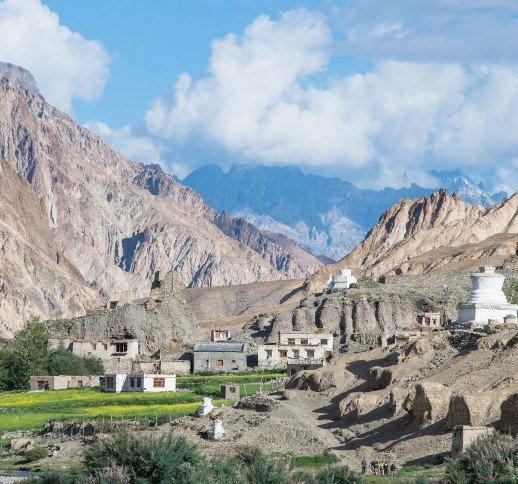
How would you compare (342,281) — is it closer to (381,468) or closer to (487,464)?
(381,468)

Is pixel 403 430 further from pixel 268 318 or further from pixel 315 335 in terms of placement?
pixel 268 318

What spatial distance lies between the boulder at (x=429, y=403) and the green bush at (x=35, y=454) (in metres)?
18.5

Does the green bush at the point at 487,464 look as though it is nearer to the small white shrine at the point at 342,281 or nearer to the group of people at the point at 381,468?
the group of people at the point at 381,468

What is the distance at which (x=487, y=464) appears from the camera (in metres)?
48.6

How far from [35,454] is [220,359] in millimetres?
45573

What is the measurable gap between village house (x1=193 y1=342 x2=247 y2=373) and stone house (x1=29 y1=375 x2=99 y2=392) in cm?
954

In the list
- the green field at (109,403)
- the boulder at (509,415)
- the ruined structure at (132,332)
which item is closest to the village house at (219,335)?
the ruined structure at (132,332)

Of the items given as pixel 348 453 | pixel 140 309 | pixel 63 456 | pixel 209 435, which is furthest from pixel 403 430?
pixel 140 309

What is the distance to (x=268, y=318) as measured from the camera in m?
143

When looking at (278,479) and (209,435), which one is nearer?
Answer: (278,479)

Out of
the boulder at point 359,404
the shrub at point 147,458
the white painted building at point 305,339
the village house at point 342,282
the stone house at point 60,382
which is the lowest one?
the shrub at point 147,458

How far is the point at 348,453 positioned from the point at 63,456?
1498 centimetres

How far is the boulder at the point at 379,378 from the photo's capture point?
7575 centimetres

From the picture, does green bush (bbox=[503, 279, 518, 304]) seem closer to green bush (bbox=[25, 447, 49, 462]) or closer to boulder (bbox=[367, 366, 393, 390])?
boulder (bbox=[367, 366, 393, 390])
